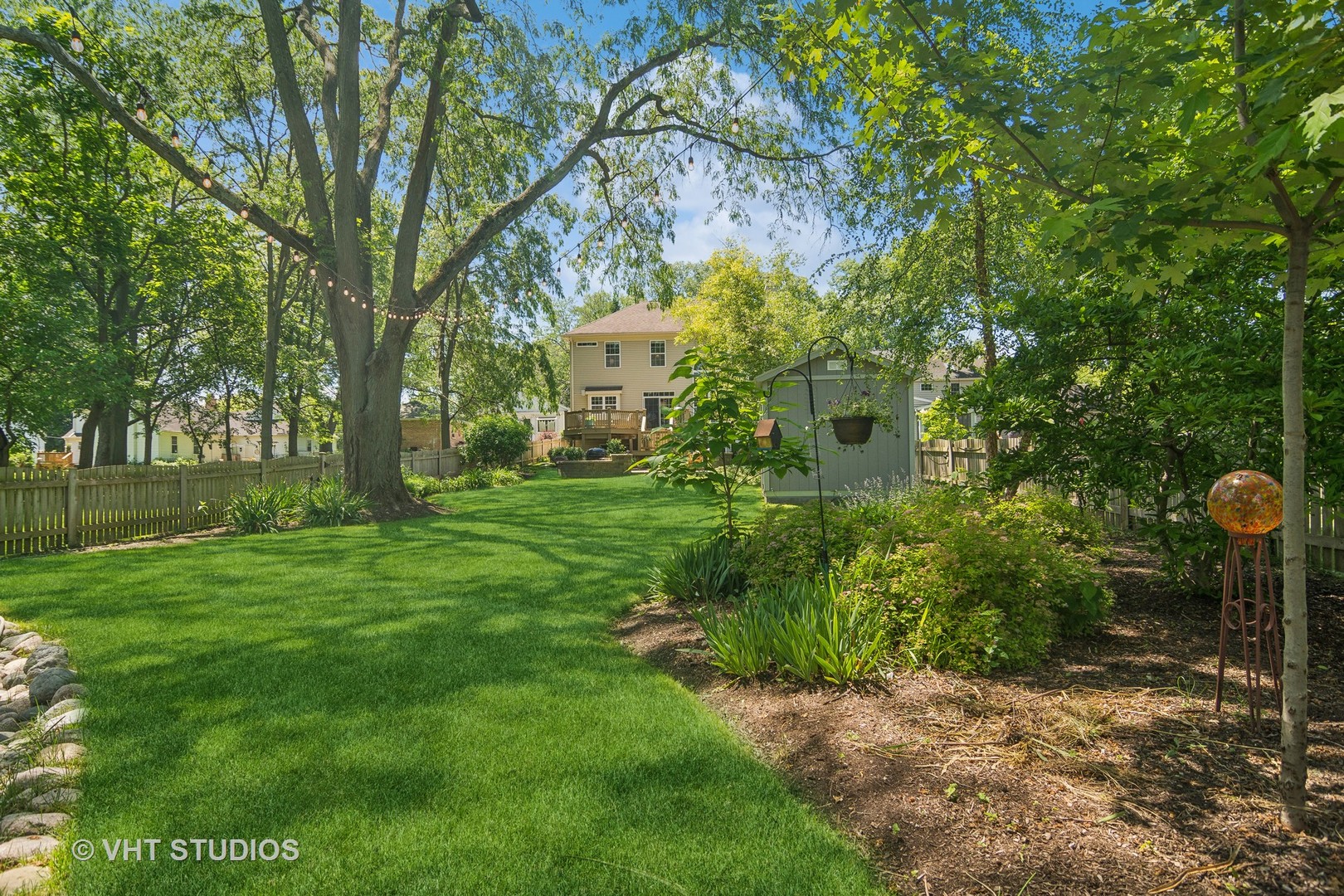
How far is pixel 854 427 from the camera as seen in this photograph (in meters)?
6.11

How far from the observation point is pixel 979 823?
239cm

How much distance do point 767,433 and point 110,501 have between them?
9.94m

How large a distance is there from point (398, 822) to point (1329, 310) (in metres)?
5.41

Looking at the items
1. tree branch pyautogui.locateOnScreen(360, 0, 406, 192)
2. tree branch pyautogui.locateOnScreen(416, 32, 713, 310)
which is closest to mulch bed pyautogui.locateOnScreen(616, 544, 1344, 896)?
tree branch pyautogui.locateOnScreen(416, 32, 713, 310)

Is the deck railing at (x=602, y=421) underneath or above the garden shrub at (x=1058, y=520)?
above

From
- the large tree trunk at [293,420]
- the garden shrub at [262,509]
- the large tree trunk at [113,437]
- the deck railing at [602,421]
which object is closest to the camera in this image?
the garden shrub at [262,509]

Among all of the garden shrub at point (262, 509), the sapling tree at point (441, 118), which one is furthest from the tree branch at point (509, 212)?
the garden shrub at point (262, 509)

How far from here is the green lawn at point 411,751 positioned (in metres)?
2.30

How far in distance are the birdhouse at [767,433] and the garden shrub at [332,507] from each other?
8758mm

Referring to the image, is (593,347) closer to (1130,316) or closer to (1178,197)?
(1130,316)

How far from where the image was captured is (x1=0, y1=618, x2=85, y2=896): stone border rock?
2387 millimetres

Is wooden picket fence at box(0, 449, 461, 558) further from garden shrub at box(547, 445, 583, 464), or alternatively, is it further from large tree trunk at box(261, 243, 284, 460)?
garden shrub at box(547, 445, 583, 464)

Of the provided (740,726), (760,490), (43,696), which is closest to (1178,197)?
(740,726)

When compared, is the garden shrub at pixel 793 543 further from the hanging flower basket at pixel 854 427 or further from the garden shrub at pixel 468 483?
the garden shrub at pixel 468 483
